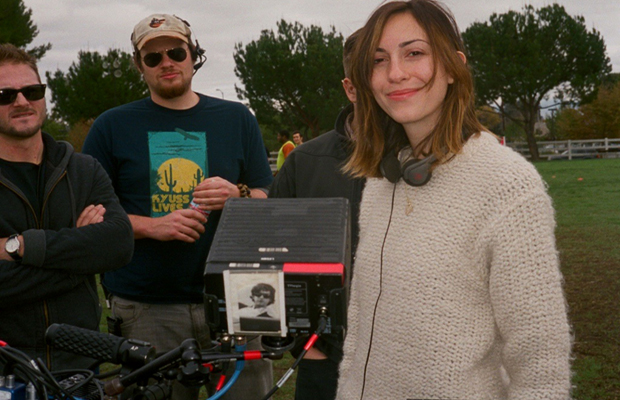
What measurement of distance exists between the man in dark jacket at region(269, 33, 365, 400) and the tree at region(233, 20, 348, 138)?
47.4 meters

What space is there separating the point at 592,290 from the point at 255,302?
7.01m

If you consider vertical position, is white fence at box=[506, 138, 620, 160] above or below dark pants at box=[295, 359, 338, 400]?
below

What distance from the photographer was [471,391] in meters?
1.88

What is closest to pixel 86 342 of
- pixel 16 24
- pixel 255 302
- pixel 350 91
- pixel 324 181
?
pixel 255 302

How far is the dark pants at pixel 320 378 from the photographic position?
9.18 ft

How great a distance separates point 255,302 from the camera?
1.49m

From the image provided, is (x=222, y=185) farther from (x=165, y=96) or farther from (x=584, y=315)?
(x=584, y=315)

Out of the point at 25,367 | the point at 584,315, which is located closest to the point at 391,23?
the point at 25,367

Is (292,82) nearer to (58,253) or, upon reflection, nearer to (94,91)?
(94,91)

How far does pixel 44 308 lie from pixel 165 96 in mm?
1319

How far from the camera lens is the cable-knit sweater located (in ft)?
5.81

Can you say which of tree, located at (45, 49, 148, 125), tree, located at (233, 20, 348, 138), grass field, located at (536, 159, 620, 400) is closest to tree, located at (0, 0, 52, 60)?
tree, located at (45, 49, 148, 125)

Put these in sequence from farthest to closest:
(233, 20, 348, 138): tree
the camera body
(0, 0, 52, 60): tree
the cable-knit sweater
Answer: (233, 20, 348, 138): tree → (0, 0, 52, 60): tree → the cable-knit sweater → the camera body

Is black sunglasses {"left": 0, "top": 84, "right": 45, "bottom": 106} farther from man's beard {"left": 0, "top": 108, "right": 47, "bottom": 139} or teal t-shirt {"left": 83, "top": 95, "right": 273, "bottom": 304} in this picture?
teal t-shirt {"left": 83, "top": 95, "right": 273, "bottom": 304}
